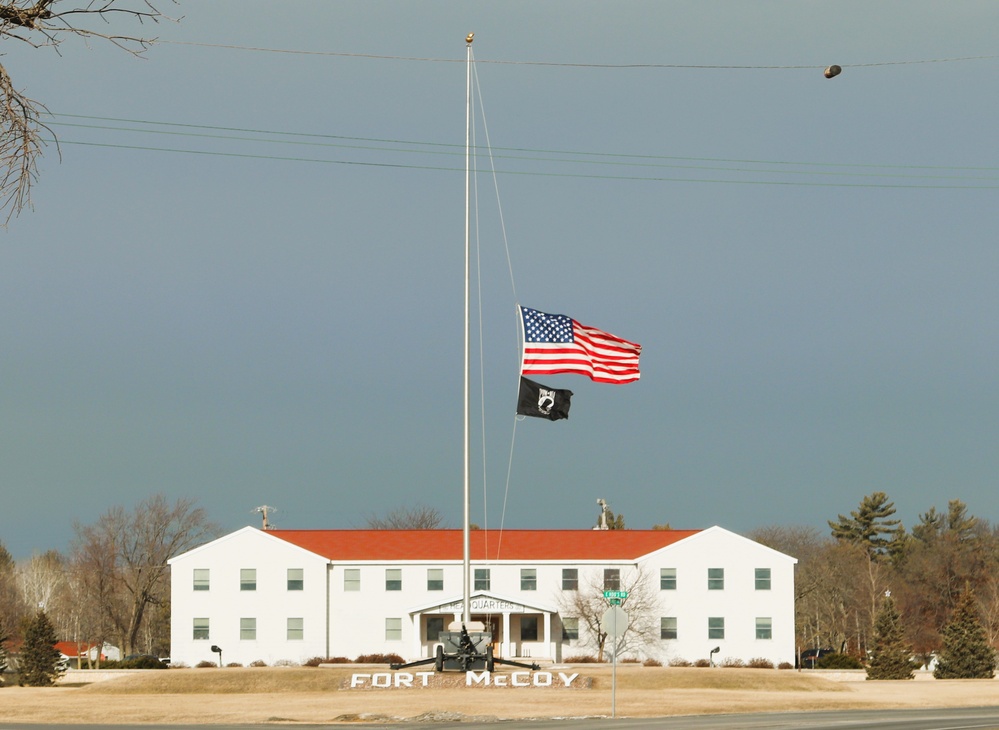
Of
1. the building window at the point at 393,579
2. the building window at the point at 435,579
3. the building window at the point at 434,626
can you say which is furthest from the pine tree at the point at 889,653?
the building window at the point at 393,579

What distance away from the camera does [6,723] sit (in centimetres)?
3309

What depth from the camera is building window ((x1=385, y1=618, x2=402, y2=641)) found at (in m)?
69.8

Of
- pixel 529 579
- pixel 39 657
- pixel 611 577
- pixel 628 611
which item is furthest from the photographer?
pixel 529 579

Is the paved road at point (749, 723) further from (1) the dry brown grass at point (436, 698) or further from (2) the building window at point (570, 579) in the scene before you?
(2) the building window at point (570, 579)

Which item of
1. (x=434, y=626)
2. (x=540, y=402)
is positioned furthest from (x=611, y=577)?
(x=540, y=402)

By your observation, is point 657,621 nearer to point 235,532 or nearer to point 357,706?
point 235,532

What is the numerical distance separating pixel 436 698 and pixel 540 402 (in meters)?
9.73

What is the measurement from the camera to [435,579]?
234 feet

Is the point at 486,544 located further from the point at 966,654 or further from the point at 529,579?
the point at 966,654

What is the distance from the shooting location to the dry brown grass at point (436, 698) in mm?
34531

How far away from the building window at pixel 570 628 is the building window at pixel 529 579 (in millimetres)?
2638

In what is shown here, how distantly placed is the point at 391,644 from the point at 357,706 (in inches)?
1317

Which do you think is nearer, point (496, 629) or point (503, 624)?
point (503, 624)

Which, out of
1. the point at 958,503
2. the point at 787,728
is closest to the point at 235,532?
the point at 787,728
